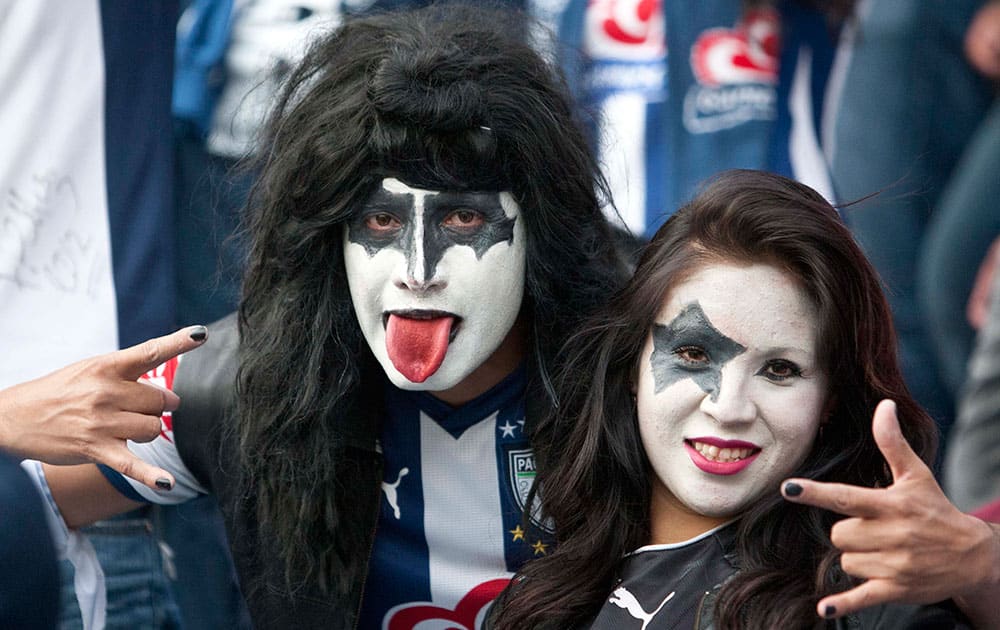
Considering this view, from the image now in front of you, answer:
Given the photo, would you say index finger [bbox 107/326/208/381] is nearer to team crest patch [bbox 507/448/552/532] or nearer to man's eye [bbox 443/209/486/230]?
man's eye [bbox 443/209/486/230]

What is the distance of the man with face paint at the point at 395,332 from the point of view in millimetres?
2455

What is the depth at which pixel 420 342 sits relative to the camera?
244 cm

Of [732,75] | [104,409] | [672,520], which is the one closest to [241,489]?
[104,409]

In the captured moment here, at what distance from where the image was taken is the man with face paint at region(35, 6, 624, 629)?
8.05 feet

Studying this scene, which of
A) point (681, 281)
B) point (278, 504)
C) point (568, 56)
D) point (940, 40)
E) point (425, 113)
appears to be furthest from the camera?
point (940, 40)

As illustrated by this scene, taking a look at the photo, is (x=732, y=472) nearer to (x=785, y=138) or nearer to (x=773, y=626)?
(x=773, y=626)

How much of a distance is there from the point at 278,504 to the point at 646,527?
715 mm

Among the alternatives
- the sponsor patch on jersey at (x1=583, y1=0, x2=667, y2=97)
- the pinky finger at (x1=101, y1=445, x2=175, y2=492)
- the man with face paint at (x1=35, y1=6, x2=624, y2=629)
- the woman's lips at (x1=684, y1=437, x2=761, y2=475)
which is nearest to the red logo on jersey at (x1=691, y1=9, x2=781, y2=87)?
the sponsor patch on jersey at (x1=583, y1=0, x2=667, y2=97)

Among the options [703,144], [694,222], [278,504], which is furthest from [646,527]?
[703,144]

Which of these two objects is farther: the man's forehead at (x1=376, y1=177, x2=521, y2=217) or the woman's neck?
the man's forehead at (x1=376, y1=177, x2=521, y2=217)

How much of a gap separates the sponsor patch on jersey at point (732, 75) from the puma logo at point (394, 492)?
64.5 inches

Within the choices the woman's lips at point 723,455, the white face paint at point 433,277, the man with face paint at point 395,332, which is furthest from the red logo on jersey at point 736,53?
the woman's lips at point 723,455

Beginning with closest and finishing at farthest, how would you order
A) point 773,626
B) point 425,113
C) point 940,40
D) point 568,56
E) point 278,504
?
point 773,626 < point 425,113 < point 278,504 < point 568,56 < point 940,40

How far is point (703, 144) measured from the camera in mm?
3930
